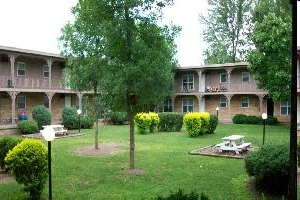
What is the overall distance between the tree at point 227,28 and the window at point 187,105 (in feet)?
35.7

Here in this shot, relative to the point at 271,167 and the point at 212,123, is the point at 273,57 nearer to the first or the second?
the point at 212,123

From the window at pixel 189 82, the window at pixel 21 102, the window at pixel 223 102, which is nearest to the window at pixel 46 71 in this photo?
the window at pixel 21 102

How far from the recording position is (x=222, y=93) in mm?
35469

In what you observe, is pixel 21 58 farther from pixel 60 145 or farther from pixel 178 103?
pixel 178 103

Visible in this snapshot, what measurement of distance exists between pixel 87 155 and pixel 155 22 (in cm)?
680

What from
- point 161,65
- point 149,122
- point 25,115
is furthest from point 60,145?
point 25,115

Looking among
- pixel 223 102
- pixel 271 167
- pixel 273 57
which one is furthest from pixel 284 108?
pixel 271 167

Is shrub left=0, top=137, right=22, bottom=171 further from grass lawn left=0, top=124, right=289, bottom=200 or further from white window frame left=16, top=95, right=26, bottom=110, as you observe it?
white window frame left=16, top=95, right=26, bottom=110

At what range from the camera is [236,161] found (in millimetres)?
13969

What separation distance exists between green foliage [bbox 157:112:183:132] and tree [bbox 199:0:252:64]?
77.7 feet

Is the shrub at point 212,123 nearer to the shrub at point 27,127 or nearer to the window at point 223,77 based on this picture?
the shrub at point 27,127

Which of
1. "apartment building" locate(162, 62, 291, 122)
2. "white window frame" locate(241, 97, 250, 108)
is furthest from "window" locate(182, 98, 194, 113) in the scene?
"white window frame" locate(241, 97, 250, 108)

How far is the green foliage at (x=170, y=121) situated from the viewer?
25.7 meters

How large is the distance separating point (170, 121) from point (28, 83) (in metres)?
12.2
